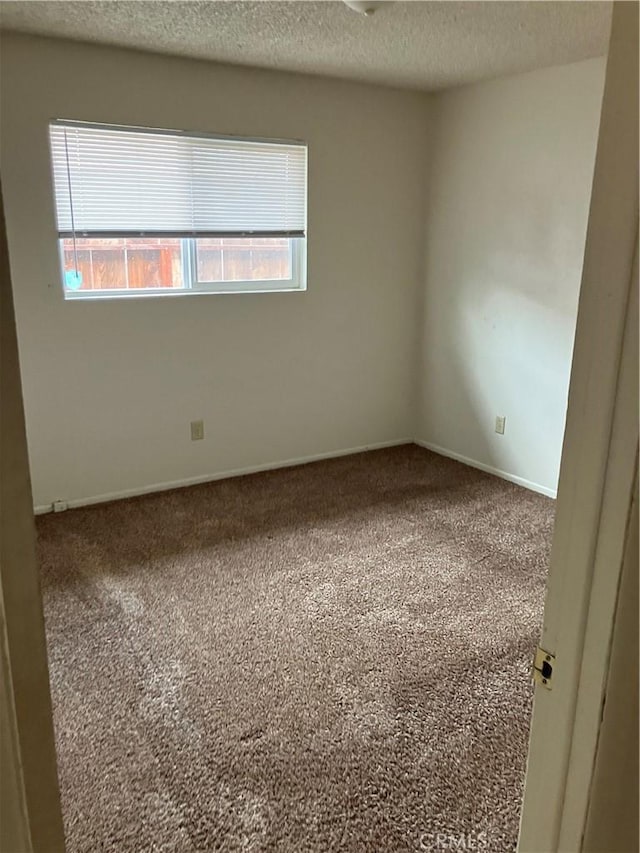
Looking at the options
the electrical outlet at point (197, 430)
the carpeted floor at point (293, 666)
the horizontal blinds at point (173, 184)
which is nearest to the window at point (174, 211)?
the horizontal blinds at point (173, 184)

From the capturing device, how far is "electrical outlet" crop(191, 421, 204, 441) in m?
3.87

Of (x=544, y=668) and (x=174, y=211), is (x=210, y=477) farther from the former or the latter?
(x=544, y=668)

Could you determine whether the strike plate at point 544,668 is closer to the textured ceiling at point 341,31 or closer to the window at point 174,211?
the textured ceiling at point 341,31

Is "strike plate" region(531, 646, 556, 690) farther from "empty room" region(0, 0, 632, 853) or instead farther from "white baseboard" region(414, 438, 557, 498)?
"white baseboard" region(414, 438, 557, 498)

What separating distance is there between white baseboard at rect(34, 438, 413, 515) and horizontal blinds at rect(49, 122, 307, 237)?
54.1 inches

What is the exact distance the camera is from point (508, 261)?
3.91 metres

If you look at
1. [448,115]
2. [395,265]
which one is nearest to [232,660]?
[395,265]

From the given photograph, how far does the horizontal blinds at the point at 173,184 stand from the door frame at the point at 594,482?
3.04 m

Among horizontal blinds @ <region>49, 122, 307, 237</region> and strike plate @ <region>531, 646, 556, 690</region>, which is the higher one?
horizontal blinds @ <region>49, 122, 307, 237</region>

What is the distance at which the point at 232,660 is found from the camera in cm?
234

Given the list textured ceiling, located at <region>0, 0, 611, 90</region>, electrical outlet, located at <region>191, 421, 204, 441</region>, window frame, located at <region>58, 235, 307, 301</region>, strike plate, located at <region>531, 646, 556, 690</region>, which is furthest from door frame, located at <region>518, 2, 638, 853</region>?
electrical outlet, located at <region>191, 421, 204, 441</region>

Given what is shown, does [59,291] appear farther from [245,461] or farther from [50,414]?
[245,461]

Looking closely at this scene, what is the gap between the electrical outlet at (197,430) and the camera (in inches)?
152

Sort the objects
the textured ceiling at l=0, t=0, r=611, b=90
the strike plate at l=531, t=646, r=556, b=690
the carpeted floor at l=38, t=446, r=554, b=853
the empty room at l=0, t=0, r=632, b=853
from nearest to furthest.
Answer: the strike plate at l=531, t=646, r=556, b=690 < the carpeted floor at l=38, t=446, r=554, b=853 < the empty room at l=0, t=0, r=632, b=853 < the textured ceiling at l=0, t=0, r=611, b=90
